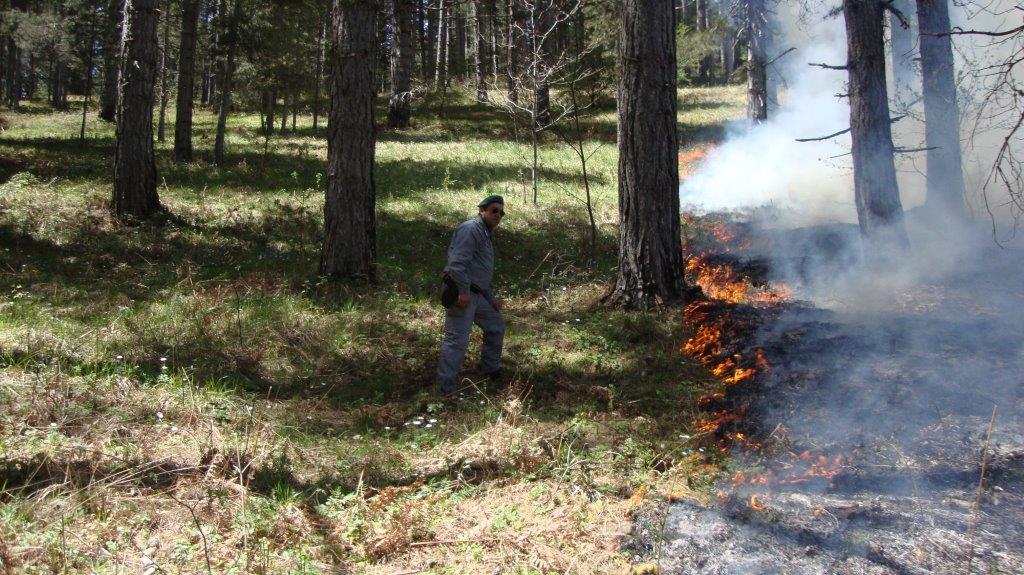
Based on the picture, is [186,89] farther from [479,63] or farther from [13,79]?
[13,79]

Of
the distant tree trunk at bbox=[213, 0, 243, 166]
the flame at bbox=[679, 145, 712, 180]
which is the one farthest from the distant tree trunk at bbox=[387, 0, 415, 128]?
the flame at bbox=[679, 145, 712, 180]

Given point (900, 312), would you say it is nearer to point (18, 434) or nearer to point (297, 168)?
point (18, 434)

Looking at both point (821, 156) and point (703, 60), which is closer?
point (821, 156)

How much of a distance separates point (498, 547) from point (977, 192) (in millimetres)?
12817

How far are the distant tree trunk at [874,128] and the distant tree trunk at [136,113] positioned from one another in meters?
11.3

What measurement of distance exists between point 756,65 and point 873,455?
18305 mm

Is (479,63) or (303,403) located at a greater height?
(479,63)

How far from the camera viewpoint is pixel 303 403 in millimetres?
6898

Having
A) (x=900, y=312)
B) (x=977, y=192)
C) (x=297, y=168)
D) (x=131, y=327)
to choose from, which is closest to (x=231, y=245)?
(x=131, y=327)

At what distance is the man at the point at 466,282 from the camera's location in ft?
22.5

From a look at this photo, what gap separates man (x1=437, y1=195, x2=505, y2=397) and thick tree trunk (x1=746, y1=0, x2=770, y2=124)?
56.2 ft

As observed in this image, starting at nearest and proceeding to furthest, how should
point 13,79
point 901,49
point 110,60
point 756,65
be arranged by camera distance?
point 901,49
point 756,65
point 110,60
point 13,79

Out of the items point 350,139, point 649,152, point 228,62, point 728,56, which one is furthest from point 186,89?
point 728,56

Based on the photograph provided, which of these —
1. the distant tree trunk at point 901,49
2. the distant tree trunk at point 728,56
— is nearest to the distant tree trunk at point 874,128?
the distant tree trunk at point 901,49
